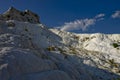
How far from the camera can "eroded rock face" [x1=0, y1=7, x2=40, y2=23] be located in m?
58.0

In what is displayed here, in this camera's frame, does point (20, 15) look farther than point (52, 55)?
Yes

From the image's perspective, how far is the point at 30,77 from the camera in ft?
64.3

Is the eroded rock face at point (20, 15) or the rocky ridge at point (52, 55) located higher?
the eroded rock face at point (20, 15)

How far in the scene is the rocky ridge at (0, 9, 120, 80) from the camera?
20.7 meters

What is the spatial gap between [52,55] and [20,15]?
31.8 m

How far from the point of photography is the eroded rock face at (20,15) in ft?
190

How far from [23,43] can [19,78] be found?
8392 mm

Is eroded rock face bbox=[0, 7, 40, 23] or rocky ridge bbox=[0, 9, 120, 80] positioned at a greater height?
eroded rock face bbox=[0, 7, 40, 23]

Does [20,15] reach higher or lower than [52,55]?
higher

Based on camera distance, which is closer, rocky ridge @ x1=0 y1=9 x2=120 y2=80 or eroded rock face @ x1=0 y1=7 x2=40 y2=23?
rocky ridge @ x1=0 y1=9 x2=120 y2=80

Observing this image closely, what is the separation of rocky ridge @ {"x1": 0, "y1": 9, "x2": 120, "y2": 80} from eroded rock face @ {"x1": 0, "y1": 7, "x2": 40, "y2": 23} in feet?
2.80

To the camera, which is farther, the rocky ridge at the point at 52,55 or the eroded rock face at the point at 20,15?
the eroded rock face at the point at 20,15

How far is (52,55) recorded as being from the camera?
31.3m

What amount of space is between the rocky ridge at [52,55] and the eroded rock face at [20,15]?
2.80 ft
